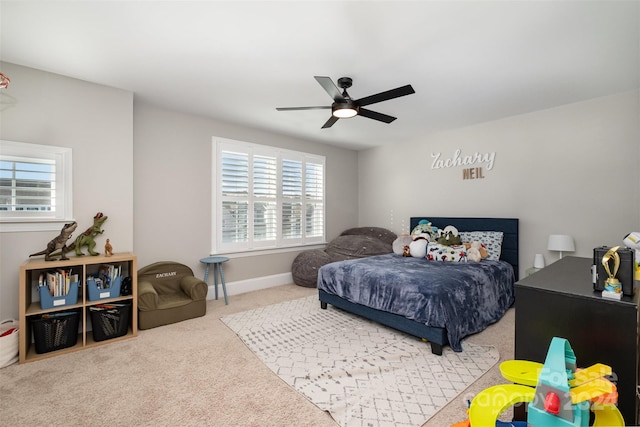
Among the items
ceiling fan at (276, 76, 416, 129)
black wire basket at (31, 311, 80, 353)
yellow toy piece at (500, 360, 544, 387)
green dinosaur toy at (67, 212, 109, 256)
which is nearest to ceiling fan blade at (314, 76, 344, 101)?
ceiling fan at (276, 76, 416, 129)

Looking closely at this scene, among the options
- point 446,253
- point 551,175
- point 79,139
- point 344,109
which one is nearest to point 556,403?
point 344,109

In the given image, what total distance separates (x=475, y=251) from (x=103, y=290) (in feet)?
13.7

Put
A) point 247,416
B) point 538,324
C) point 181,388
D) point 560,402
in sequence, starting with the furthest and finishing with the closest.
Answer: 1. point 181,388
2. point 247,416
3. point 538,324
4. point 560,402

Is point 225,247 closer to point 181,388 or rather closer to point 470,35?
point 181,388

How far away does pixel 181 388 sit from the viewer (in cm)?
201

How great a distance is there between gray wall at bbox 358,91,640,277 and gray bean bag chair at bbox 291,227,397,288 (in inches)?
37.2

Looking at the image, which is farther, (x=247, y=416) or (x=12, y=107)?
(x=12, y=107)

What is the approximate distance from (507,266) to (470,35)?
9.21 ft

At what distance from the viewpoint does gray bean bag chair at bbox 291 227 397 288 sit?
15.4ft

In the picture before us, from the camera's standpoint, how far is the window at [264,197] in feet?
13.7

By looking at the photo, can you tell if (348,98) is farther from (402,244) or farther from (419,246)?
(402,244)

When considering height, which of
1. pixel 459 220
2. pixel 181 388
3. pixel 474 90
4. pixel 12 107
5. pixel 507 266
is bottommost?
pixel 181 388

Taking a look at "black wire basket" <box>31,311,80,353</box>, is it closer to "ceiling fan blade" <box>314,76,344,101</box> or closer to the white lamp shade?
"ceiling fan blade" <box>314,76,344,101</box>

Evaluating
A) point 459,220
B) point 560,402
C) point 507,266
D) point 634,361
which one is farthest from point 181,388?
point 459,220
